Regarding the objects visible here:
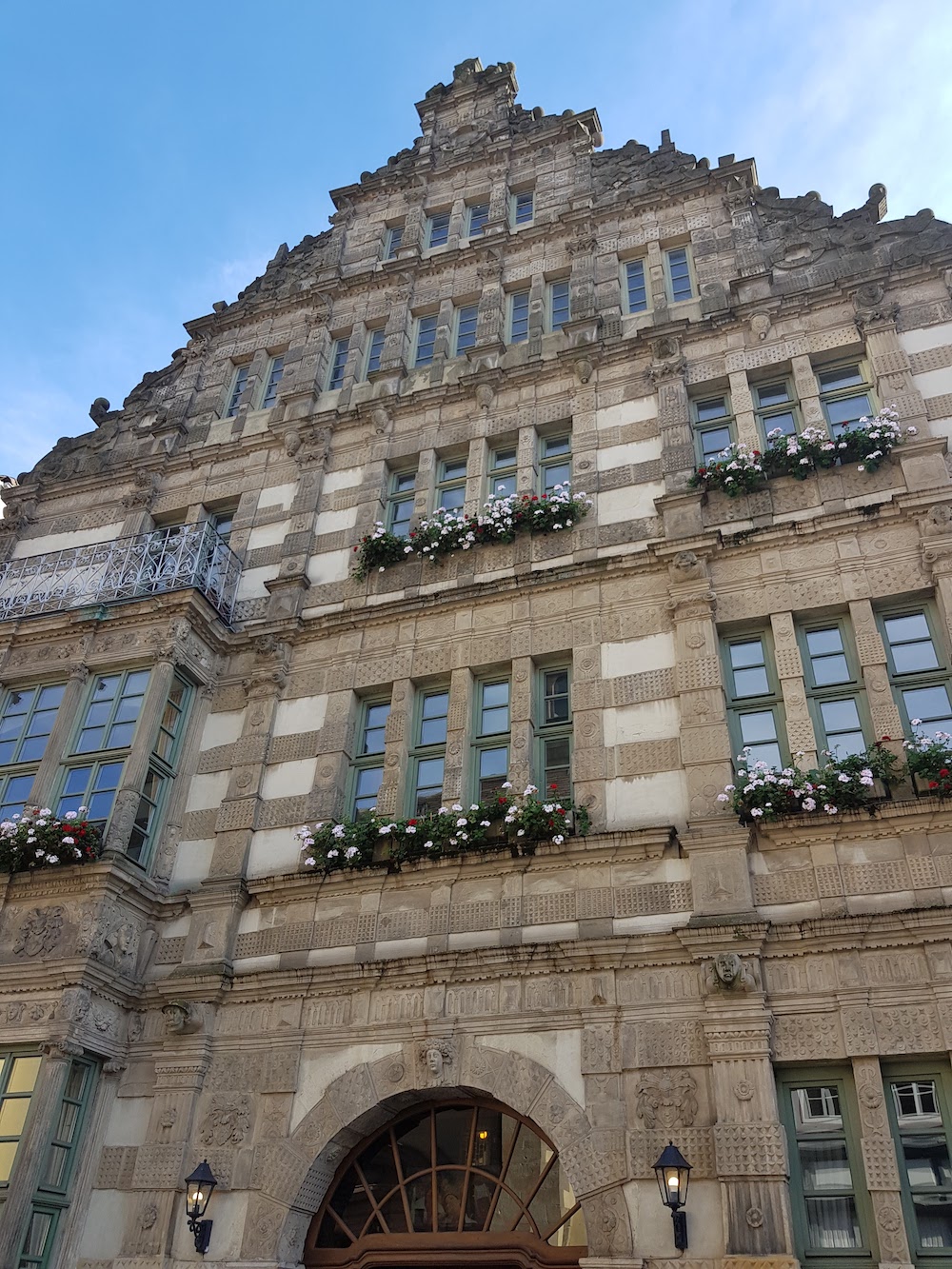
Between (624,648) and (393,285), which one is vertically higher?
(393,285)

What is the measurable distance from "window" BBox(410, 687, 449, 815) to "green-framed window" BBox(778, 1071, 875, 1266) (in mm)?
4643

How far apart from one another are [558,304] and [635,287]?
4.14ft

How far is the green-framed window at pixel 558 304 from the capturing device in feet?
50.9

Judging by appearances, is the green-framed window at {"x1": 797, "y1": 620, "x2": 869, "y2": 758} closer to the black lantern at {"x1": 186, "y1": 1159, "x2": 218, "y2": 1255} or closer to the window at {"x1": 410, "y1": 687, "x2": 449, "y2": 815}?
the window at {"x1": 410, "y1": 687, "x2": 449, "y2": 815}

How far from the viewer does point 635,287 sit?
50.5 ft

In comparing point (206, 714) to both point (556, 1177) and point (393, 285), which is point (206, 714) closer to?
point (556, 1177)

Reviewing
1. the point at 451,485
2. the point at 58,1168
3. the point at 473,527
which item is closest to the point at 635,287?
the point at 451,485

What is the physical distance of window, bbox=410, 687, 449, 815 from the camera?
11164 millimetres

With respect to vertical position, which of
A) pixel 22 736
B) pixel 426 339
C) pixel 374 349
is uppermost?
pixel 374 349

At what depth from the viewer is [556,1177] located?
8820 millimetres

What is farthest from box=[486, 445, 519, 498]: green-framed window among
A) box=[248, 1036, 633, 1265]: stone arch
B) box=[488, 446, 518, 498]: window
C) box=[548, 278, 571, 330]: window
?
box=[248, 1036, 633, 1265]: stone arch

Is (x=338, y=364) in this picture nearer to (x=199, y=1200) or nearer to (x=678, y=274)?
(x=678, y=274)

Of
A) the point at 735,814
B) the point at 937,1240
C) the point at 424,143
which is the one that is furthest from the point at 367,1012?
the point at 424,143

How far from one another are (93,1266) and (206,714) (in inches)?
237
